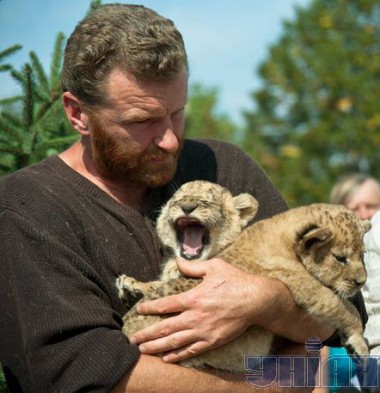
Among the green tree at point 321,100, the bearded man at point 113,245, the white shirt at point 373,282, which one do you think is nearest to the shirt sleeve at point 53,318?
the bearded man at point 113,245

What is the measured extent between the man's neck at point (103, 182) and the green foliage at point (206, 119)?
22458 millimetres

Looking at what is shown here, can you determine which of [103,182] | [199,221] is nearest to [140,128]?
[103,182]

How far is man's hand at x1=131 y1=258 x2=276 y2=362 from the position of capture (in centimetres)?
486

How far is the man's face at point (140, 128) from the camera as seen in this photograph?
539 centimetres

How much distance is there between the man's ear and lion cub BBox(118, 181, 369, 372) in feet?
4.06

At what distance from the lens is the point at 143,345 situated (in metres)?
4.92

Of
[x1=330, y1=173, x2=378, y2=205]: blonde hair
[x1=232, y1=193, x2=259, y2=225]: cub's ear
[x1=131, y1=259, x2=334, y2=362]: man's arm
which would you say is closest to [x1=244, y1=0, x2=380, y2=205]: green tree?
[x1=330, y1=173, x2=378, y2=205]: blonde hair

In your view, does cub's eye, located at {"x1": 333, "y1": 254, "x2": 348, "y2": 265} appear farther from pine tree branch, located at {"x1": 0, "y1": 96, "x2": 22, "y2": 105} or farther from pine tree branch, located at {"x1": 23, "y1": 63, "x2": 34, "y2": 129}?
pine tree branch, located at {"x1": 0, "y1": 96, "x2": 22, "y2": 105}

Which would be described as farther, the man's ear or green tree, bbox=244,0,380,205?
green tree, bbox=244,0,380,205

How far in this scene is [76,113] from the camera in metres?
5.78

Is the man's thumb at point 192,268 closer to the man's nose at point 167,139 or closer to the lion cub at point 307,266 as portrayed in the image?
the lion cub at point 307,266

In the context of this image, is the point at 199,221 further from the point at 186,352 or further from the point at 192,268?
the point at 186,352

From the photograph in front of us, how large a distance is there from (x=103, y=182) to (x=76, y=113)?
0.51 meters

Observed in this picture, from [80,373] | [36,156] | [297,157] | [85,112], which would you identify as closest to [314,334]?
[80,373]
